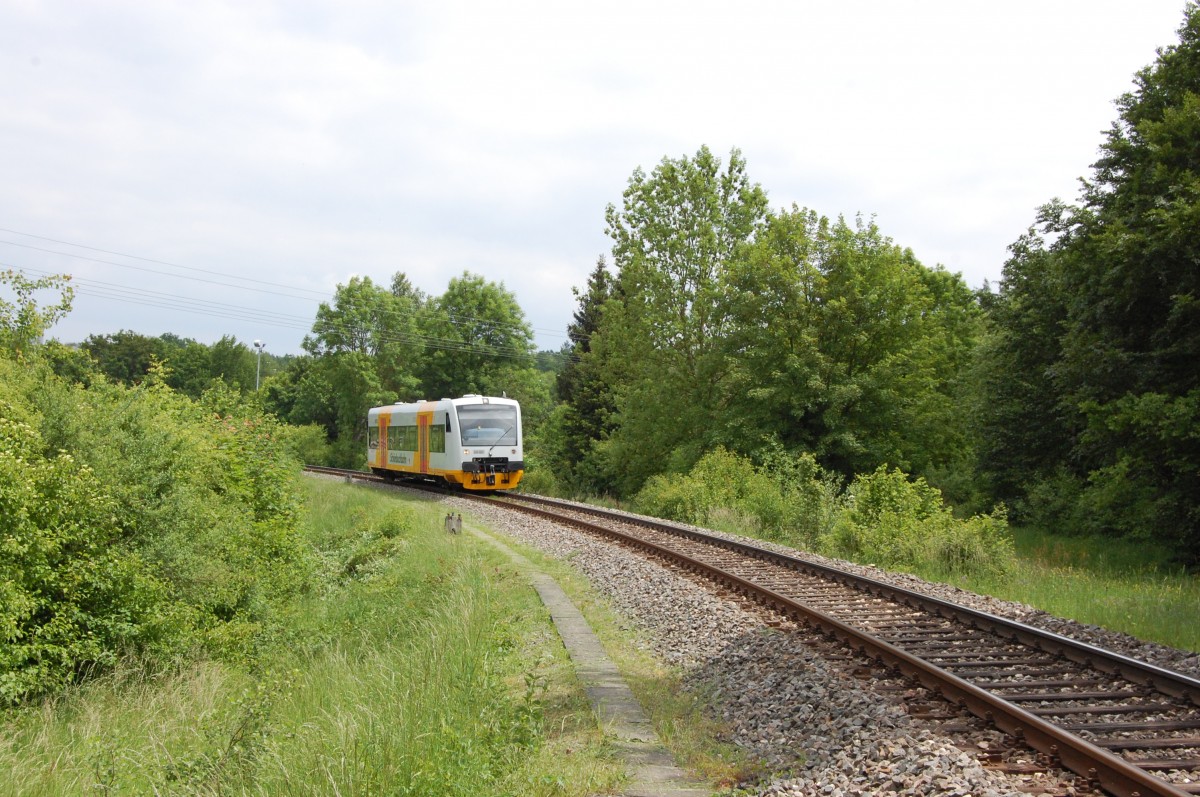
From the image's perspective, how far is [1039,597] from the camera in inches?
407

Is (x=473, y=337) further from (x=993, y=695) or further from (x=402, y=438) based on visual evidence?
(x=993, y=695)

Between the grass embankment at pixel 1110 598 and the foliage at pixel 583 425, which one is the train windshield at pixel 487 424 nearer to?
the foliage at pixel 583 425

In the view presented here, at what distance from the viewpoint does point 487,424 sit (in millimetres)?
28453

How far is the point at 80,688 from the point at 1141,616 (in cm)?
1134

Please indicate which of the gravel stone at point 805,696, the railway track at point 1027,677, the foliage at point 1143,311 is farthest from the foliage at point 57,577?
the foliage at point 1143,311

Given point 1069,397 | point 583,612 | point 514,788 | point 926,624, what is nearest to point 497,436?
point 1069,397

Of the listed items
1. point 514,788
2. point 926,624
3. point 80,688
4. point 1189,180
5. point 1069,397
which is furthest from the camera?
point 1069,397

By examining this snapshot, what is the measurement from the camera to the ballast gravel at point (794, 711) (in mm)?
4691

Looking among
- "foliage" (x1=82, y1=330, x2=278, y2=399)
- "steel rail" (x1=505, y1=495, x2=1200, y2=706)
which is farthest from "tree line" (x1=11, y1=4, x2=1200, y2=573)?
"foliage" (x1=82, y1=330, x2=278, y2=399)

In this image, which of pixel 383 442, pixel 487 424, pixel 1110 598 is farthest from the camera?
pixel 383 442

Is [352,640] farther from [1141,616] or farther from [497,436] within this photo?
[497,436]

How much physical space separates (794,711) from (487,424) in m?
22.9

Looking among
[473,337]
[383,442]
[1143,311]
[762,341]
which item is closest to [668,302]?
[762,341]

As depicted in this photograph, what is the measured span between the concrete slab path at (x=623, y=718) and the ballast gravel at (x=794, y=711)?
422mm
